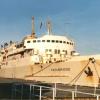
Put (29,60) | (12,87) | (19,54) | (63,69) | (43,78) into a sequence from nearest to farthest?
(12,87) < (63,69) < (43,78) < (29,60) < (19,54)

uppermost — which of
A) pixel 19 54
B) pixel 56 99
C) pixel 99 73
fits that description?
pixel 19 54

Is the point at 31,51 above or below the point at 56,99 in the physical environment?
above

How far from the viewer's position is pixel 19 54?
58656mm

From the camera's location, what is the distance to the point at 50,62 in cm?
4944

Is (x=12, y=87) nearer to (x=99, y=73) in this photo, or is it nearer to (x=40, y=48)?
(x=99, y=73)

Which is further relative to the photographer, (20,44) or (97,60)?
(20,44)

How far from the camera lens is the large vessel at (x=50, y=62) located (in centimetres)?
4344

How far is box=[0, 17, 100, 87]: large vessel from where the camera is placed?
43438 mm

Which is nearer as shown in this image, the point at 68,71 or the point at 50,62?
the point at 68,71

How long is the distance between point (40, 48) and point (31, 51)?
1.48 metres

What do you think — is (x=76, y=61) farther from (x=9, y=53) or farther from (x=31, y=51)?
(x=9, y=53)

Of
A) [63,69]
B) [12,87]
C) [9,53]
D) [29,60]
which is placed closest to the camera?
[12,87]

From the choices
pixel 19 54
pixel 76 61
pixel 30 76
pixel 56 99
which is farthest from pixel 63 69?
pixel 56 99

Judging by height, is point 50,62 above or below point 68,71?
above
